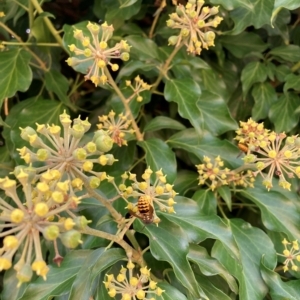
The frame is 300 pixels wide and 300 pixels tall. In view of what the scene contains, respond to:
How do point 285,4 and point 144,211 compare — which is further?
point 285,4

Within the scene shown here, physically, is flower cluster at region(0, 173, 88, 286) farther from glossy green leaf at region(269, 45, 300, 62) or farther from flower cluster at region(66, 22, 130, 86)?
glossy green leaf at region(269, 45, 300, 62)

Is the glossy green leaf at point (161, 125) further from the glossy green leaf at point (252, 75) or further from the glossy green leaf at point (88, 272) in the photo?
the glossy green leaf at point (88, 272)

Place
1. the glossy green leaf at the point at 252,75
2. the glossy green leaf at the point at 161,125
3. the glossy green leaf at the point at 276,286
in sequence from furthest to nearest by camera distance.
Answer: the glossy green leaf at the point at 252,75
the glossy green leaf at the point at 161,125
the glossy green leaf at the point at 276,286

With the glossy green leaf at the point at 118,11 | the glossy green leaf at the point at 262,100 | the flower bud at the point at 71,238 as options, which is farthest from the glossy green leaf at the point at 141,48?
the flower bud at the point at 71,238

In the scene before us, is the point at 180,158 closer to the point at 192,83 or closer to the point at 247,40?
the point at 192,83

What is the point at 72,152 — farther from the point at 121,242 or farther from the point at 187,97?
the point at 187,97

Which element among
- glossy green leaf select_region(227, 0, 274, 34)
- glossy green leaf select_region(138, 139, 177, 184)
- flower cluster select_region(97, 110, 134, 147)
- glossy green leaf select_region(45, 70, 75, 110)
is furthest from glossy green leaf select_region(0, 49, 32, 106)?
glossy green leaf select_region(227, 0, 274, 34)

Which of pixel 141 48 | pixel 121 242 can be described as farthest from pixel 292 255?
pixel 141 48
